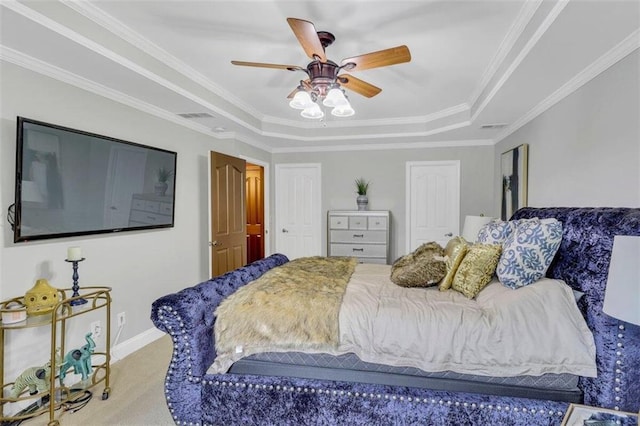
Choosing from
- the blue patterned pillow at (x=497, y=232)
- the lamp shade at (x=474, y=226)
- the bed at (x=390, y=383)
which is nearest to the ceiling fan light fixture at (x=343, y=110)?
the blue patterned pillow at (x=497, y=232)

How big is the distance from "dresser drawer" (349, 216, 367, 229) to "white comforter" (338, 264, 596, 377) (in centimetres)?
306

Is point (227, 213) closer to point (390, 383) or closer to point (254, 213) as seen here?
point (254, 213)

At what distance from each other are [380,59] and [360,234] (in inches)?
123

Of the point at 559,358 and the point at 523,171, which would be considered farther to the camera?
the point at 523,171

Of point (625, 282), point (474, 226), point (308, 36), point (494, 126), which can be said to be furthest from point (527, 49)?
point (494, 126)

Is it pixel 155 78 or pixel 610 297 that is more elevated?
pixel 155 78

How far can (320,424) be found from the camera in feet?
5.70

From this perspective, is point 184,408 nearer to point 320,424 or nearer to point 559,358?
point 320,424

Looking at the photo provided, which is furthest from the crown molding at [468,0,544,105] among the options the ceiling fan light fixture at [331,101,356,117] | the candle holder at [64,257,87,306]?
the candle holder at [64,257,87,306]

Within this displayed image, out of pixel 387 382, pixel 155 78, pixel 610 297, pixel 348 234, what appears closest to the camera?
pixel 610 297

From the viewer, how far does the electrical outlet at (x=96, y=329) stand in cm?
265

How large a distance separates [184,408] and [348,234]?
342 cm

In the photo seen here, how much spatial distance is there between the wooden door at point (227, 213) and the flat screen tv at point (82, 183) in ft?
2.04

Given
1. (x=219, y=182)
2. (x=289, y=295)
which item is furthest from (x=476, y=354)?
(x=219, y=182)
